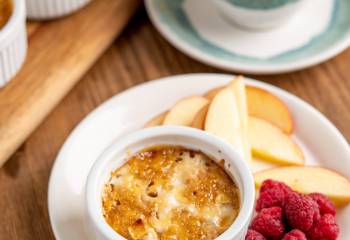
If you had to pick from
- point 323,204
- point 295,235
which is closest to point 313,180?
point 323,204

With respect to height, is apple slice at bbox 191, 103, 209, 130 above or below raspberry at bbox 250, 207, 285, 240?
above

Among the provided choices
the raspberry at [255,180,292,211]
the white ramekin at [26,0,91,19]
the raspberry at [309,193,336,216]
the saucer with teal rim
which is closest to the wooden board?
the white ramekin at [26,0,91,19]

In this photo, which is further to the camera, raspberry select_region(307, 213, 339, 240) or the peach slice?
the peach slice

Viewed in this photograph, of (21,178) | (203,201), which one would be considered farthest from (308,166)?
(21,178)

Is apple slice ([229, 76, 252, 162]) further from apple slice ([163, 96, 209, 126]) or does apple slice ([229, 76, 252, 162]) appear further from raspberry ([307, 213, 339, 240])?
raspberry ([307, 213, 339, 240])

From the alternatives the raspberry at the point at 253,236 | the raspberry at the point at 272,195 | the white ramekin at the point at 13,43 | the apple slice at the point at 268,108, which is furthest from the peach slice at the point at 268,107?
the white ramekin at the point at 13,43

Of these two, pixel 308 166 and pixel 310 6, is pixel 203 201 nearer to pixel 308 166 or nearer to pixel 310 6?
pixel 308 166

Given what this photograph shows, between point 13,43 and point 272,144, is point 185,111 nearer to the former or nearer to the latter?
point 272,144
